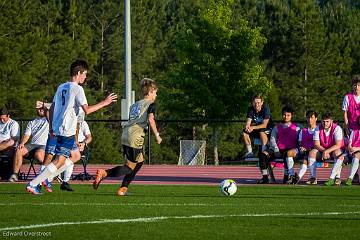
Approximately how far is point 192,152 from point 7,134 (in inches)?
634

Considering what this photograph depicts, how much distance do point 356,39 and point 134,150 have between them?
7468 centimetres

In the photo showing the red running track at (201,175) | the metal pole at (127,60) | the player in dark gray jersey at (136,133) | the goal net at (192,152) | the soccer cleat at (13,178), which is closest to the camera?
the player in dark gray jersey at (136,133)

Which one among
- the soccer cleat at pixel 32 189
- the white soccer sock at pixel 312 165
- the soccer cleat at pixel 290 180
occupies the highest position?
the soccer cleat at pixel 32 189

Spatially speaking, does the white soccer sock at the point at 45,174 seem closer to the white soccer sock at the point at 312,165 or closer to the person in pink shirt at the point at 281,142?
the person in pink shirt at the point at 281,142

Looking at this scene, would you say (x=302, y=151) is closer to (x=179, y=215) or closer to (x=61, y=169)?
(x=61, y=169)

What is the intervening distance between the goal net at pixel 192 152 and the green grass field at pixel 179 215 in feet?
62.8

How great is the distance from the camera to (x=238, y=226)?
408 inches

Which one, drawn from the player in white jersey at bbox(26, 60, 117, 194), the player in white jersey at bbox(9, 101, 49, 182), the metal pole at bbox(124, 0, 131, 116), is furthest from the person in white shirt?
the metal pole at bbox(124, 0, 131, 116)

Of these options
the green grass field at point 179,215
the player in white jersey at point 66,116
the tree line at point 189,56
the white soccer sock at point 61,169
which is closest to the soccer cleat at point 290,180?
the green grass field at point 179,215

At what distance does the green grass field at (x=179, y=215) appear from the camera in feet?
31.8

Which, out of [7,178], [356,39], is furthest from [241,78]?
[7,178]

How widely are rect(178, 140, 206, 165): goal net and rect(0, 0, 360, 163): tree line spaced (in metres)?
13.1

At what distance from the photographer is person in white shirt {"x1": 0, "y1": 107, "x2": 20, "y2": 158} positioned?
813 inches

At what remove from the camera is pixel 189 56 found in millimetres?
59469
